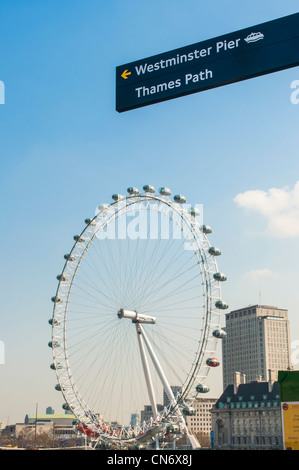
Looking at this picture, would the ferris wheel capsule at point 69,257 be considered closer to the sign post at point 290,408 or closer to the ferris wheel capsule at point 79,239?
the ferris wheel capsule at point 79,239

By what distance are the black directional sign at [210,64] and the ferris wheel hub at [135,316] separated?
42.5m

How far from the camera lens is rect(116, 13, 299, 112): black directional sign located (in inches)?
662

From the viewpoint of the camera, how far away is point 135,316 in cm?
6025

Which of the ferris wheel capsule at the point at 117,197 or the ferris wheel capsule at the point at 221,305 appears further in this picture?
the ferris wheel capsule at the point at 117,197

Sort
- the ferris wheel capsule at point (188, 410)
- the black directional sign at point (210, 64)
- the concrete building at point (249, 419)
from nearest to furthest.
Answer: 1. the black directional sign at point (210, 64)
2. the ferris wheel capsule at point (188, 410)
3. the concrete building at point (249, 419)

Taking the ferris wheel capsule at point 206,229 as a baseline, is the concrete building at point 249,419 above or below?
below

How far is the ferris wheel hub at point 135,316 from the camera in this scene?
2340 inches

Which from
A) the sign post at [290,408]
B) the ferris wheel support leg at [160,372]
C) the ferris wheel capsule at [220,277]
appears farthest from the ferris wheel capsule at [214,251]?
the sign post at [290,408]

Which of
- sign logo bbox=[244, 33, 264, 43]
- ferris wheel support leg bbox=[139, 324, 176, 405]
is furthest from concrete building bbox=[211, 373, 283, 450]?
sign logo bbox=[244, 33, 264, 43]

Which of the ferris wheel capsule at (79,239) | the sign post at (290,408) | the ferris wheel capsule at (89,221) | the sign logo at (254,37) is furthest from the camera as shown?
the ferris wheel capsule at (79,239)

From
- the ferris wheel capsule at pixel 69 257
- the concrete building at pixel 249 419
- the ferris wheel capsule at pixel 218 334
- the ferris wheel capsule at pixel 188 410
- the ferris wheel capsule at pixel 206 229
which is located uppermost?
the ferris wheel capsule at pixel 206 229

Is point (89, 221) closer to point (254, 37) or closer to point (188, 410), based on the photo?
point (188, 410)
